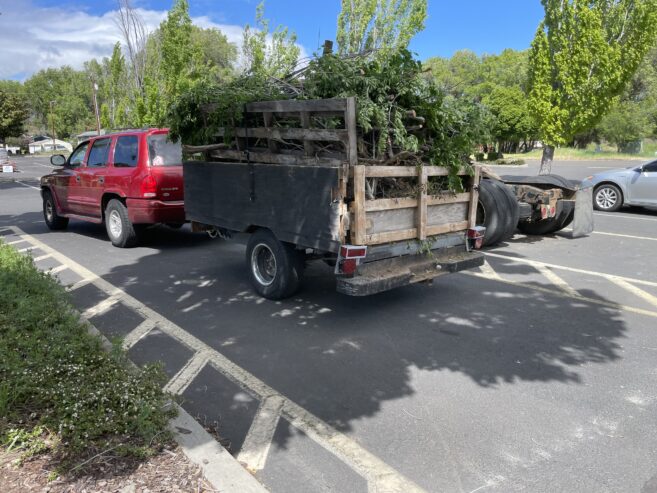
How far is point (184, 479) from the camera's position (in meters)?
2.74

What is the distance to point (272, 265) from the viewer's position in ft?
20.2

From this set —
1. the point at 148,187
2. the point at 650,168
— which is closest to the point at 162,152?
the point at 148,187

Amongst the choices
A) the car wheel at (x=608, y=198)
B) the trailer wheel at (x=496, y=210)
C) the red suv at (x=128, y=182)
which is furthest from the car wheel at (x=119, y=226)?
the car wheel at (x=608, y=198)

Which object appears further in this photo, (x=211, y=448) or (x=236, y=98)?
(x=236, y=98)

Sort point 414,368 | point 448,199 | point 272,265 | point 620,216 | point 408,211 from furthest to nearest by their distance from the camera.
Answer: point 620,216 → point 272,265 → point 448,199 → point 408,211 → point 414,368

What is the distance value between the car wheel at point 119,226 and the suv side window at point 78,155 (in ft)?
4.55

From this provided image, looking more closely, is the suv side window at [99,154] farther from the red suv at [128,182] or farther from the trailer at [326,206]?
the trailer at [326,206]

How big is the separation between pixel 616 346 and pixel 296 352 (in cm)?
289

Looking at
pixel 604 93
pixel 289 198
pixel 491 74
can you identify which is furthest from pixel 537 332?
pixel 491 74

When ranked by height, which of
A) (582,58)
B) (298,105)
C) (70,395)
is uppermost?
(582,58)

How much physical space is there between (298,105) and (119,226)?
4939mm

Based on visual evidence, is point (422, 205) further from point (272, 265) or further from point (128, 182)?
point (128, 182)

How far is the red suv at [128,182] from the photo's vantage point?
8320mm

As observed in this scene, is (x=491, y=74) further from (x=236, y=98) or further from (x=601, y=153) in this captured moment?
(x=236, y=98)
